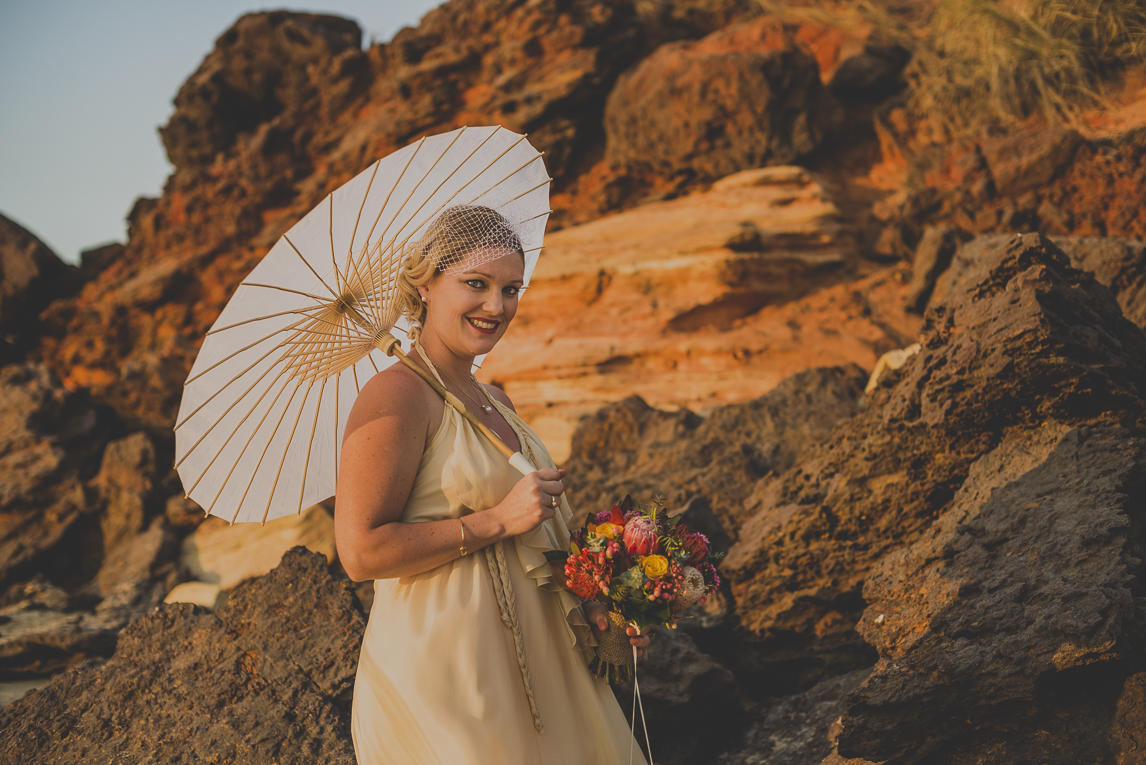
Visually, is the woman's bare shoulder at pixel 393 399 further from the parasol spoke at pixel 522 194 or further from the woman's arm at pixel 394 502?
the parasol spoke at pixel 522 194

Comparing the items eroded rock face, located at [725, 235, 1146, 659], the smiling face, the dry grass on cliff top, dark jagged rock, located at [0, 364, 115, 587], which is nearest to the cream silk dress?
the smiling face

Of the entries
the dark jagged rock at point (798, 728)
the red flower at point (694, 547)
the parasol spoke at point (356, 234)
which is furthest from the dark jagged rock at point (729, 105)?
the red flower at point (694, 547)

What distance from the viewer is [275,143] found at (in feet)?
53.4

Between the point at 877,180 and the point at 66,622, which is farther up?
the point at 877,180

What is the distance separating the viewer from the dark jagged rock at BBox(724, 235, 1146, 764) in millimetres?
2424

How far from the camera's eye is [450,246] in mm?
2174

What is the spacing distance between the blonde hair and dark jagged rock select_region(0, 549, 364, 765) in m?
1.55

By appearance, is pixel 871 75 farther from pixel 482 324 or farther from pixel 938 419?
pixel 482 324

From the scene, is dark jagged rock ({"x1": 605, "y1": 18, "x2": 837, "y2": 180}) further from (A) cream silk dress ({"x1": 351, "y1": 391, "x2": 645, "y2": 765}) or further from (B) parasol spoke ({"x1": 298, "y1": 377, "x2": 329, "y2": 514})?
(A) cream silk dress ({"x1": 351, "y1": 391, "x2": 645, "y2": 765})

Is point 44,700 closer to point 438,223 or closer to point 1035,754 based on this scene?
point 438,223

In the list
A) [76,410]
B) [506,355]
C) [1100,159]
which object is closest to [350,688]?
[506,355]

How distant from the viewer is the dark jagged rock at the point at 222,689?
277 cm

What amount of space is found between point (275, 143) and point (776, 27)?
11012 millimetres

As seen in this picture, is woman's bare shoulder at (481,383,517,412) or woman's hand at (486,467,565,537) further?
woman's bare shoulder at (481,383,517,412)
